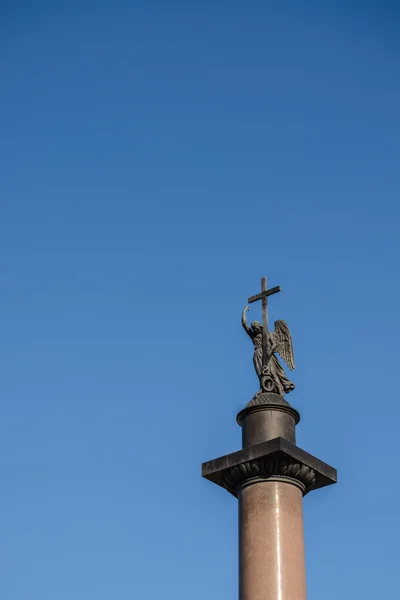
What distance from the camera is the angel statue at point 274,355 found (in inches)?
604

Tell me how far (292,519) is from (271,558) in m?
0.70

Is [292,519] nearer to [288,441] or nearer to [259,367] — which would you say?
[288,441]

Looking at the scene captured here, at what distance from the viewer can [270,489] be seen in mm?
14055

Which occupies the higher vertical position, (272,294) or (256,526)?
(272,294)

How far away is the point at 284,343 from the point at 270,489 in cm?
291

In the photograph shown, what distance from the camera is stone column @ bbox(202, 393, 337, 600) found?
1341cm

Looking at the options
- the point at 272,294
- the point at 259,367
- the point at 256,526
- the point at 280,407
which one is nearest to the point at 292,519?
the point at 256,526

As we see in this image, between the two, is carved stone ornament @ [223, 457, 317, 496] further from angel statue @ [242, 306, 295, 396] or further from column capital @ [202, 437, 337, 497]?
angel statue @ [242, 306, 295, 396]

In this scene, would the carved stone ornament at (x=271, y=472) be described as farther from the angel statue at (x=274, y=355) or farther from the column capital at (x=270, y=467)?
the angel statue at (x=274, y=355)

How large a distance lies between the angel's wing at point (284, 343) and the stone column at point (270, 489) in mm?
1035

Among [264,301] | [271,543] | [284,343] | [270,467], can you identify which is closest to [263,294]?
[264,301]

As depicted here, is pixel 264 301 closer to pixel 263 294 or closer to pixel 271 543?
pixel 263 294

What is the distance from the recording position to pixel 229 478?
47.5 ft

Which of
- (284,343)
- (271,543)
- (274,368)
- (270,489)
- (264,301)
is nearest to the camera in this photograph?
(271,543)
